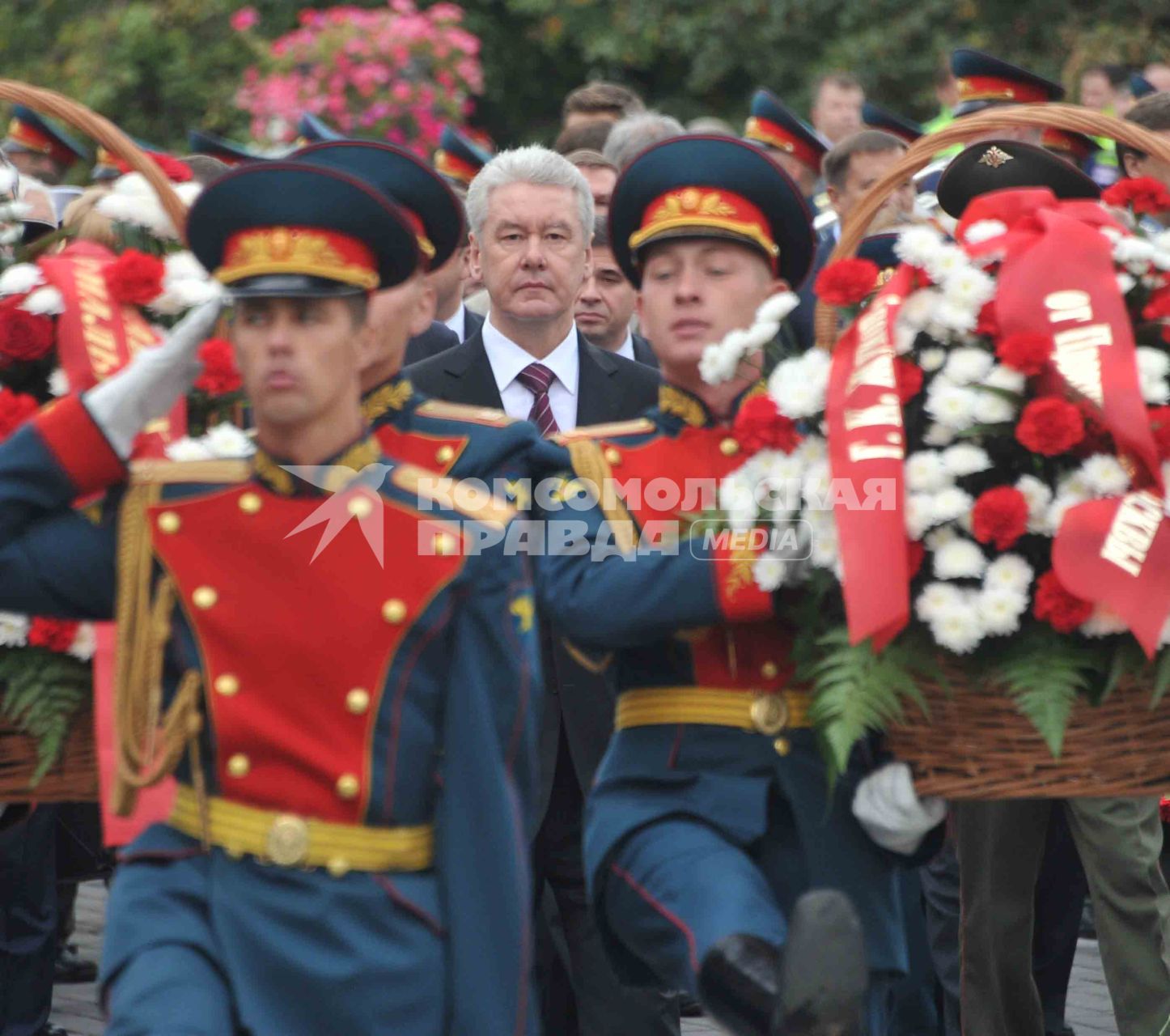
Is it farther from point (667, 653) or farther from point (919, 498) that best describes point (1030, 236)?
point (667, 653)

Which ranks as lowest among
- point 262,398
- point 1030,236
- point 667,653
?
point 667,653

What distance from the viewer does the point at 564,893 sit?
5.84 meters

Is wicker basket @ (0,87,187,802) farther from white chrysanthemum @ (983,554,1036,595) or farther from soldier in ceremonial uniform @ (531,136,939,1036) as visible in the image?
white chrysanthemum @ (983,554,1036,595)

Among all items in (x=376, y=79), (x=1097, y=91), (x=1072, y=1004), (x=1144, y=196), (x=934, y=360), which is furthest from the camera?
(x=376, y=79)

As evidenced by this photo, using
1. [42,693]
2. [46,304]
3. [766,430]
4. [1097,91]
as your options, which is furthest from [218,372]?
[1097,91]

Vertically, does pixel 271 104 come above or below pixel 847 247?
above

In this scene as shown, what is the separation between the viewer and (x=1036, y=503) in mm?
4301

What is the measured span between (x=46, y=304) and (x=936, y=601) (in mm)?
1950

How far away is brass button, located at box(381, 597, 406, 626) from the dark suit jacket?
5.26 ft

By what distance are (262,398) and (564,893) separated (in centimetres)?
213

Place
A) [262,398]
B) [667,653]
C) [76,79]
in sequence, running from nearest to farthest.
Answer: [262,398] → [667,653] → [76,79]

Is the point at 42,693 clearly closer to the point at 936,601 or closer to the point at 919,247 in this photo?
the point at 936,601

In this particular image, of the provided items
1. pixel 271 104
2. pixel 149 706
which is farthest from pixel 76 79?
pixel 149 706

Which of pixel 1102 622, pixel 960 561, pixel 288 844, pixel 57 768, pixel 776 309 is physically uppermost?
pixel 776 309
